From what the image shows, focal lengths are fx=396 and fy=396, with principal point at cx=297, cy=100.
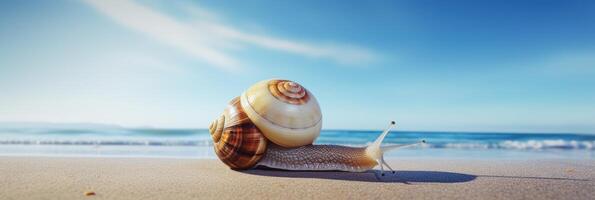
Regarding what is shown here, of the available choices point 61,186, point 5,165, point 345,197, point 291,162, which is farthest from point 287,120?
point 5,165

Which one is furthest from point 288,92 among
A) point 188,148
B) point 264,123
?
point 188,148

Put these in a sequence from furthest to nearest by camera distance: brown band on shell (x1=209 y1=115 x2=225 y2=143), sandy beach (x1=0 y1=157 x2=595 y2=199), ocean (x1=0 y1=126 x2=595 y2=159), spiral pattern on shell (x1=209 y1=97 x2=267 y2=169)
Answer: ocean (x1=0 y1=126 x2=595 y2=159) < brown band on shell (x1=209 y1=115 x2=225 y2=143) < spiral pattern on shell (x1=209 y1=97 x2=267 y2=169) < sandy beach (x1=0 y1=157 x2=595 y2=199)

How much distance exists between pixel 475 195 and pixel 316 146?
1.95 metres

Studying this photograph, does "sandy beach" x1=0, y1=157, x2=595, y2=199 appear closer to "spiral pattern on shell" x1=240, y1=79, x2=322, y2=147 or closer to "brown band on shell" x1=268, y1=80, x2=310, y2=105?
"spiral pattern on shell" x1=240, y1=79, x2=322, y2=147

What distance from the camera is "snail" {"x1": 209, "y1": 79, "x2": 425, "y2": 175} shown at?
170 inches

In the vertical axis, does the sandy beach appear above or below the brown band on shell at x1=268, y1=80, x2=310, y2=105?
below

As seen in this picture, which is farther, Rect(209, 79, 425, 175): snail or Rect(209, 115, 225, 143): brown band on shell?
Rect(209, 115, 225, 143): brown band on shell

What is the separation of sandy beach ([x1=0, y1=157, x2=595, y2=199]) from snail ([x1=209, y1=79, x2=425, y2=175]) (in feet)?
0.47

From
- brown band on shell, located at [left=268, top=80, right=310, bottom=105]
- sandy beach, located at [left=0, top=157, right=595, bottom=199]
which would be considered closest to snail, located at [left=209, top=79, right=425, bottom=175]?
brown band on shell, located at [left=268, top=80, right=310, bottom=105]

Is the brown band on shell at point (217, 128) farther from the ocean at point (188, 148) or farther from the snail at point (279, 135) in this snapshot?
the ocean at point (188, 148)

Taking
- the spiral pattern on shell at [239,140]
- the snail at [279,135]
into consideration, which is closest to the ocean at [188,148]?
the snail at [279,135]

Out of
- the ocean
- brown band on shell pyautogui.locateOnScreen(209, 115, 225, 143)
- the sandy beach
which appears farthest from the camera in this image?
the ocean

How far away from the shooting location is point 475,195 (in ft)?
10.2

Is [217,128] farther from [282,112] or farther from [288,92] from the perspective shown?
[288,92]
